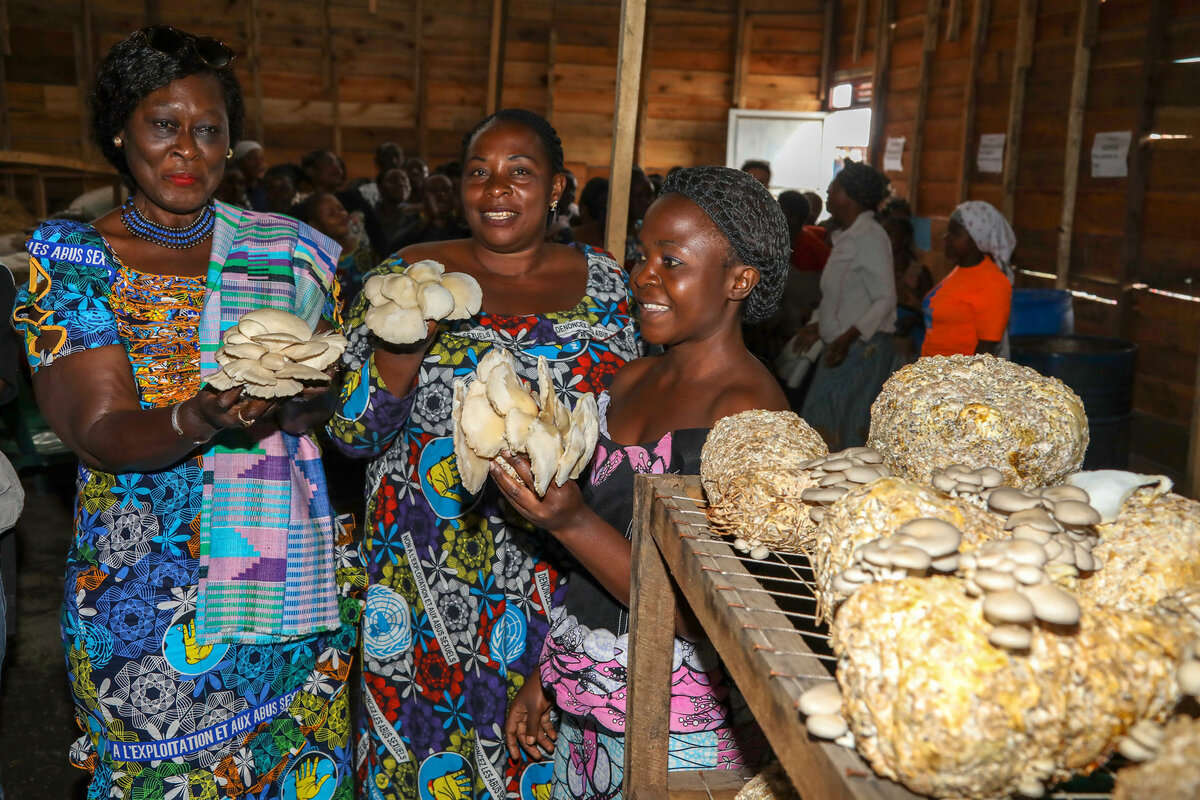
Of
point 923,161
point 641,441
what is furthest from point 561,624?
point 923,161

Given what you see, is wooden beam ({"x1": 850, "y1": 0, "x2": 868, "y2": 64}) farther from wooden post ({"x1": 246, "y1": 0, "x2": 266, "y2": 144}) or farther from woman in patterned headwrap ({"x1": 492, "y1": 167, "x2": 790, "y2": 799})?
woman in patterned headwrap ({"x1": 492, "y1": 167, "x2": 790, "y2": 799})

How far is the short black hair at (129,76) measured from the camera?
1.87 metres

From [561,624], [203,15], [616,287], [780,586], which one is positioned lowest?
[561,624]

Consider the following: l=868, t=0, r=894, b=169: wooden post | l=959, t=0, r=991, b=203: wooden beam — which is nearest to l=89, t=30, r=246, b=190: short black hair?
l=959, t=0, r=991, b=203: wooden beam

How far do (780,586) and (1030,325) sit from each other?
4486 mm

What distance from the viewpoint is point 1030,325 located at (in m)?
5.31

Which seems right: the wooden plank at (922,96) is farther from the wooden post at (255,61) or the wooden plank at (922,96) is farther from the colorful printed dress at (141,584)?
the colorful printed dress at (141,584)

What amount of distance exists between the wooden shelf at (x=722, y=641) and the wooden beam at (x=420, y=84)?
36.0ft

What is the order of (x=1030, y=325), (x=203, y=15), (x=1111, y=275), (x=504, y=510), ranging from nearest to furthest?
1. (x=504, y=510)
2. (x=1030, y=325)
3. (x=1111, y=275)
4. (x=203, y=15)

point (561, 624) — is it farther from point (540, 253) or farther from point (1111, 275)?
point (1111, 275)

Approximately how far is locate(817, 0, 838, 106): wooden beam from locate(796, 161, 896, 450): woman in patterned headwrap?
7.73 m

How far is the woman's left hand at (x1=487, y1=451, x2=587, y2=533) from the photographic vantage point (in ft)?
4.71

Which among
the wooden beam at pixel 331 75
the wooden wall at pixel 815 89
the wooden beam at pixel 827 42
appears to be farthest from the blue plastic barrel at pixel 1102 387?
the wooden beam at pixel 331 75

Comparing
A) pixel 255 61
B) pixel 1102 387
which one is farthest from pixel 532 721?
pixel 255 61
